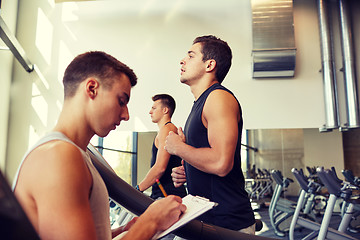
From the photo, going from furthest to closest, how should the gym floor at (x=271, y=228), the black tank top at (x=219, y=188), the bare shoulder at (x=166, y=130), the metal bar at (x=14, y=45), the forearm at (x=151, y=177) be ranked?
the metal bar at (x=14, y=45) < the gym floor at (x=271, y=228) < the bare shoulder at (x=166, y=130) < the forearm at (x=151, y=177) < the black tank top at (x=219, y=188)

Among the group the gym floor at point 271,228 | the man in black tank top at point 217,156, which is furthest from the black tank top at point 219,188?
the gym floor at point 271,228

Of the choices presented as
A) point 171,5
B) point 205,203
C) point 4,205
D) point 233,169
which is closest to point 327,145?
point 171,5

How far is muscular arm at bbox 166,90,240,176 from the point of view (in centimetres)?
128

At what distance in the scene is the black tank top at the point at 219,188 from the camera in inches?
49.7

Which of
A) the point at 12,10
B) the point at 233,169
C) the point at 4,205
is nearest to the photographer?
the point at 4,205

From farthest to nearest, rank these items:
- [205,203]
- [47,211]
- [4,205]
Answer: [205,203], [47,211], [4,205]

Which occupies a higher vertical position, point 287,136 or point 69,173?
point 287,136

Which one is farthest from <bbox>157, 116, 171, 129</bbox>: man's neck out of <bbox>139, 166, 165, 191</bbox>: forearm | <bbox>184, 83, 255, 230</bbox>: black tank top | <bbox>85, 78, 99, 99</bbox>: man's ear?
<bbox>85, 78, 99, 99</bbox>: man's ear

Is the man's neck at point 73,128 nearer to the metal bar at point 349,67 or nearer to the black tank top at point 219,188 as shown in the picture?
the black tank top at point 219,188

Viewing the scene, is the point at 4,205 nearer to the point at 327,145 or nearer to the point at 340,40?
the point at 327,145

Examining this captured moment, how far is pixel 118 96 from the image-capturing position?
0.82 meters

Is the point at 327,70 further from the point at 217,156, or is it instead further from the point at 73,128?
the point at 73,128

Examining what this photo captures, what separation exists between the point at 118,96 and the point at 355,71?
590cm

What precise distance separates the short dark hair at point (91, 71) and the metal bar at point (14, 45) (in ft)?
15.0
